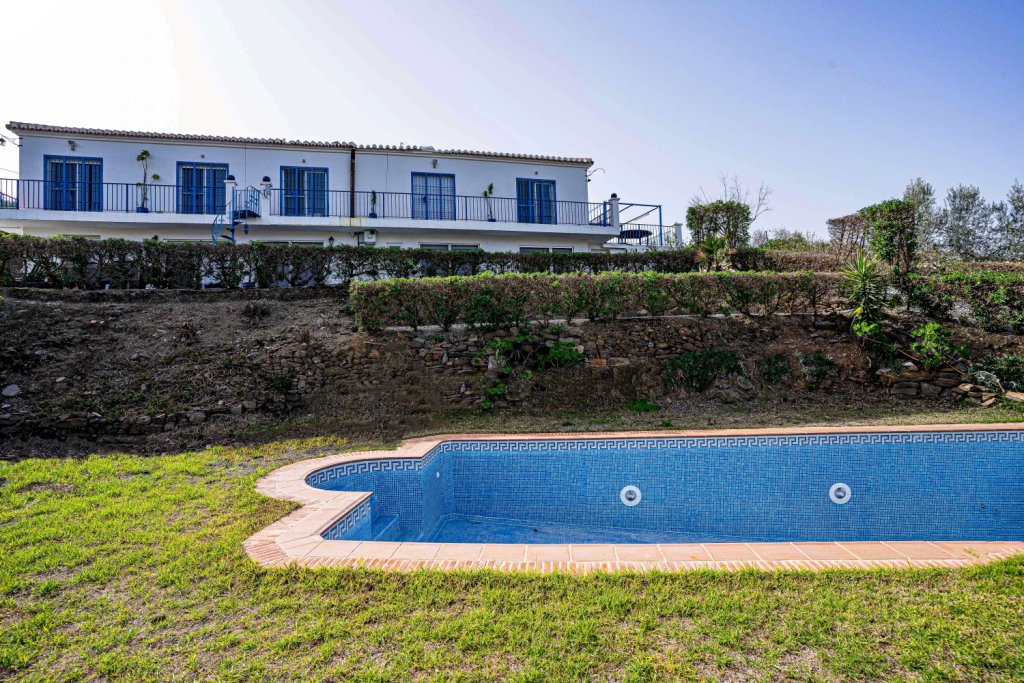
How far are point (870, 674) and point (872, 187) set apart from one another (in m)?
22.0

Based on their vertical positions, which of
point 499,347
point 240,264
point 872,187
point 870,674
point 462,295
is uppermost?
point 872,187

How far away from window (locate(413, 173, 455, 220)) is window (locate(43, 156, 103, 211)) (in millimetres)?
10170

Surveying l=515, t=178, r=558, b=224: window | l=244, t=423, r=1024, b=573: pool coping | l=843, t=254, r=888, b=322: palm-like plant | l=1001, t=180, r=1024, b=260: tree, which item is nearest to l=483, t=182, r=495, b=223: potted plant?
l=515, t=178, r=558, b=224: window

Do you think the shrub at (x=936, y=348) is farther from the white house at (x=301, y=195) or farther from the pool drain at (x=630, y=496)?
the white house at (x=301, y=195)

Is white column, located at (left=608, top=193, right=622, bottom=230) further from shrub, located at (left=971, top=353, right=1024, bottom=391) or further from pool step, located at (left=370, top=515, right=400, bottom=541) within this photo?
pool step, located at (left=370, top=515, right=400, bottom=541)

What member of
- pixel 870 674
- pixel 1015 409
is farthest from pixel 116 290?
pixel 1015 409

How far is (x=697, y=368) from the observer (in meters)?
10.5

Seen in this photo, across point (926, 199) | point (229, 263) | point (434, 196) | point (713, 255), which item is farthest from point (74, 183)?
point (926, 199)

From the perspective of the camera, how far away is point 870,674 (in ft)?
7.93

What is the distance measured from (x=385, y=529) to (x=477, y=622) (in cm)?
306

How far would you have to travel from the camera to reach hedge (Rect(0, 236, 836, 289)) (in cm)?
1192

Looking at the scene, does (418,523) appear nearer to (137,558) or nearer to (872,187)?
(137,558)

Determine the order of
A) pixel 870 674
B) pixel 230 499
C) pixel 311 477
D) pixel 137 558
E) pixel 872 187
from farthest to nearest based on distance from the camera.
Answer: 1. pixel 872 187
2. pixel 311 477
3. pixel 230 499
4. pixel 137 558
5. pixel 870 674

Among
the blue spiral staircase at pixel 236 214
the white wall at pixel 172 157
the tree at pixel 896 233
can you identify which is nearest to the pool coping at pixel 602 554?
the tree at pixel 896 233
